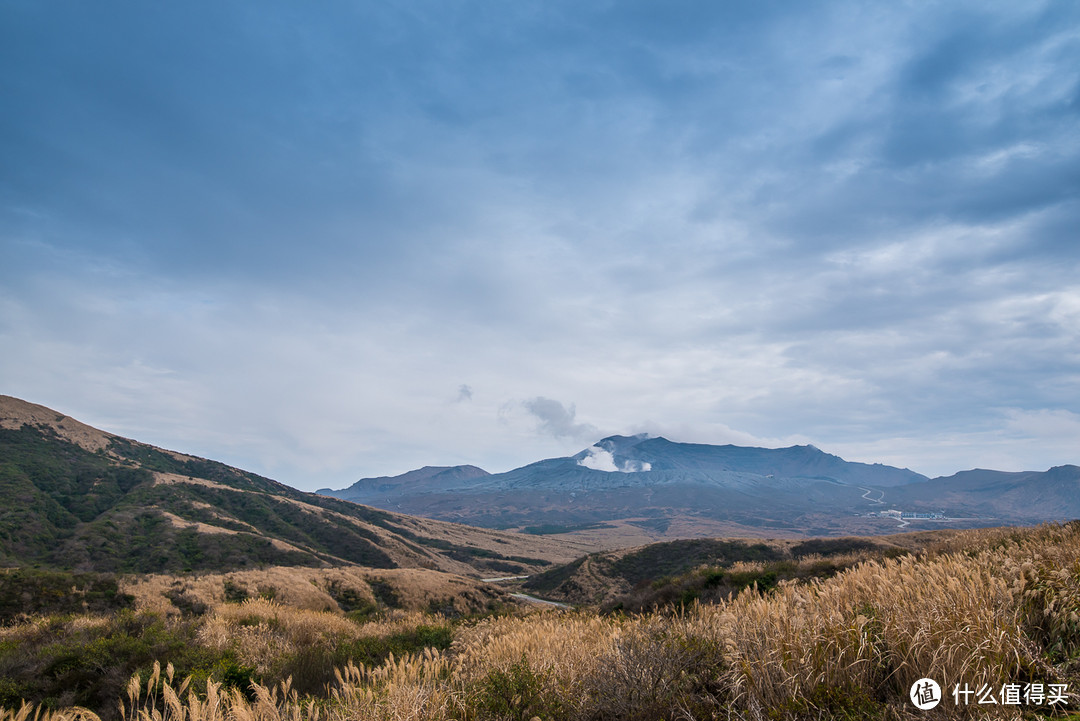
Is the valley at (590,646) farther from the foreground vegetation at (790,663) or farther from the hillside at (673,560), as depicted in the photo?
the hillside at (673,560)

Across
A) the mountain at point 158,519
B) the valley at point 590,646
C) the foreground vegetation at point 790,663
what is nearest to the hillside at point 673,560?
the valley at point 590,646

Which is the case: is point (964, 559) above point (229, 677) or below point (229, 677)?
above

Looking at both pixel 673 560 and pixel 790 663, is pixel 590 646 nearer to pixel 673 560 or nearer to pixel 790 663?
pixel 790 663

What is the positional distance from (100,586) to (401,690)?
1294 inches

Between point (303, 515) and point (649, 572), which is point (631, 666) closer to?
point (649, 572)

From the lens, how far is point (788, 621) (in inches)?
167

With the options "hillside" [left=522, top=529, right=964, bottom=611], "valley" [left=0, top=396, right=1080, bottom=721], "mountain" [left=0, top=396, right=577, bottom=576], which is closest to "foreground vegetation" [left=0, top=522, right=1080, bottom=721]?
"valley" [left=0, top=396, right=1080, bottom=721]

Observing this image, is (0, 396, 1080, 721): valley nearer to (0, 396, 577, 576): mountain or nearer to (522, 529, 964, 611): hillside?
(522, 529, 964, 611): hillside

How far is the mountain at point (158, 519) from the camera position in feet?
159

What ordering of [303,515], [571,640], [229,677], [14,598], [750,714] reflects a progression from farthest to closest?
[303,515] < [14,598] < [229,677] < [571,640] < [750,714]

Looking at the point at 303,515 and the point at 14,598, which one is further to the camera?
the point at 303,515

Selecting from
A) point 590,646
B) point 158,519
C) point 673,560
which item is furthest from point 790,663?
point 158,519

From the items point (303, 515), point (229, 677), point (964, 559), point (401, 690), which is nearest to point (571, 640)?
point (401, 690)

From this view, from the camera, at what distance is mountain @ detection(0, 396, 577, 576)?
48.5 metres
